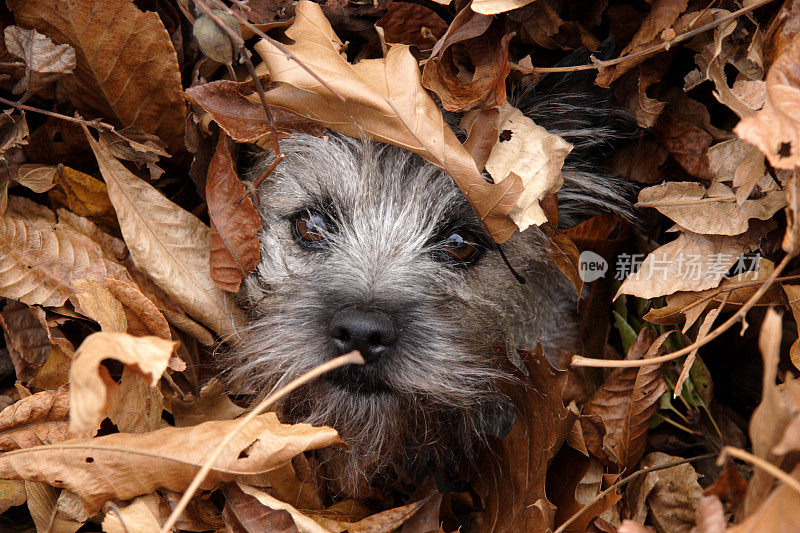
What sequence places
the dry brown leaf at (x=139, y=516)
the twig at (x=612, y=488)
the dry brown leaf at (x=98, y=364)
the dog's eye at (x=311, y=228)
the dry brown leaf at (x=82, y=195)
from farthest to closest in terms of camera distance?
the dog's eye at (x=311, y=228) → the dry brown leaf at (x=82, y=195) → the twig at (x=612, y=488) → the dry brown leaf at (x=139, y=516) → the dry brown leaf at (x=98, y=364)

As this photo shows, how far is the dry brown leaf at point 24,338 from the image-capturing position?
2.25m

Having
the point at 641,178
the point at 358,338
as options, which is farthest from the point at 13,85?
the point at 641,178

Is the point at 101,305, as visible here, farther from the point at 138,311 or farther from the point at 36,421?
the point at 36,421

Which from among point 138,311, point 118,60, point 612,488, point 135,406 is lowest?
point 612,488

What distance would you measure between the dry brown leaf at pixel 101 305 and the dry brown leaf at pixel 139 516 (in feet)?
1.52

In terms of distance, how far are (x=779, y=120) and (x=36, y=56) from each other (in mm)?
2107

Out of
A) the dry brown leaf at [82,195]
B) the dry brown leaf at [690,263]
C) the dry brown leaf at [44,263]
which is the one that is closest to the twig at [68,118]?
the dry brown leaf at [82,195]

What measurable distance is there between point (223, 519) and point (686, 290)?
4.91ft

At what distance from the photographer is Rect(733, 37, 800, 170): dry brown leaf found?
1.60 metres

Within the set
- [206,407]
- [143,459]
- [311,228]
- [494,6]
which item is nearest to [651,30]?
[494,6]

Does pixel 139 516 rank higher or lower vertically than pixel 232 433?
lower

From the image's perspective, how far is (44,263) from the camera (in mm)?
2258

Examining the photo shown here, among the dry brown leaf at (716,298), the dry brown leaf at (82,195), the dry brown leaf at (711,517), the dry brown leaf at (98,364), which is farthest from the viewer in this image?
the dry brown leaf at (82,195)

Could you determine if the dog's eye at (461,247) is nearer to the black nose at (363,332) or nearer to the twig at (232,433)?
the black nose at (363,332)
